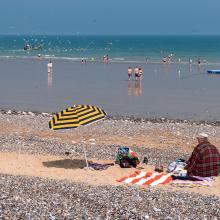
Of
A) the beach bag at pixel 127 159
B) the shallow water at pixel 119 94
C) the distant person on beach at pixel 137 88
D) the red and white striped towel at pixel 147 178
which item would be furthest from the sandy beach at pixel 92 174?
the distant person on beach at pixel 137 88

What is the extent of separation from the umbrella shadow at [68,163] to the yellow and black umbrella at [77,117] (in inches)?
53.5

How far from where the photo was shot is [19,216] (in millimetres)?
10273

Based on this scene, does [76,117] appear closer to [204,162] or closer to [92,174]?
[92,174]

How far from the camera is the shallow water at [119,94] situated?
3216 centimetres

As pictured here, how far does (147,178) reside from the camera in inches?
571

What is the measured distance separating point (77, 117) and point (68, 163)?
1.97 metres

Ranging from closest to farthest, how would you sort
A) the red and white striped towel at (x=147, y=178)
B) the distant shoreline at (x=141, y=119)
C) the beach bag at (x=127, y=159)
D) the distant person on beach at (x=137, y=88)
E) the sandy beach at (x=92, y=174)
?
the sandy beach at (x=92, y=174) → the red and white striped towel at (x=147, y=178) → the beach bag at (x=127, y=159) → the distant shoreline at (x=141, y=119) → the distant person on beach at (x=137, y=88)

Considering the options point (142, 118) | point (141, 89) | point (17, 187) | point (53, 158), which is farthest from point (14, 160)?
point (141, 89)

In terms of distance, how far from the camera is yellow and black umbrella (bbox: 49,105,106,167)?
1527 centimetres

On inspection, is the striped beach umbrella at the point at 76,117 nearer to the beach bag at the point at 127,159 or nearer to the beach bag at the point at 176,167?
the beach bag at the point at 127,159

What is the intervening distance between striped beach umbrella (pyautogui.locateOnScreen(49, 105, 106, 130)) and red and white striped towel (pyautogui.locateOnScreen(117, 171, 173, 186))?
1829 millimetres

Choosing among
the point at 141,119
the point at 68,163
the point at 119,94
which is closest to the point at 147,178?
the point at 68,163

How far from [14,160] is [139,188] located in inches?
193

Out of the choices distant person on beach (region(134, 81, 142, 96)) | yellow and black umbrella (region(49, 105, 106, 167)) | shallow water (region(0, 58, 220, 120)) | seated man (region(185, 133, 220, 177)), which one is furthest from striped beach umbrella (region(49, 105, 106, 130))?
distant person on beach (region(134, 81, 142, 96))
